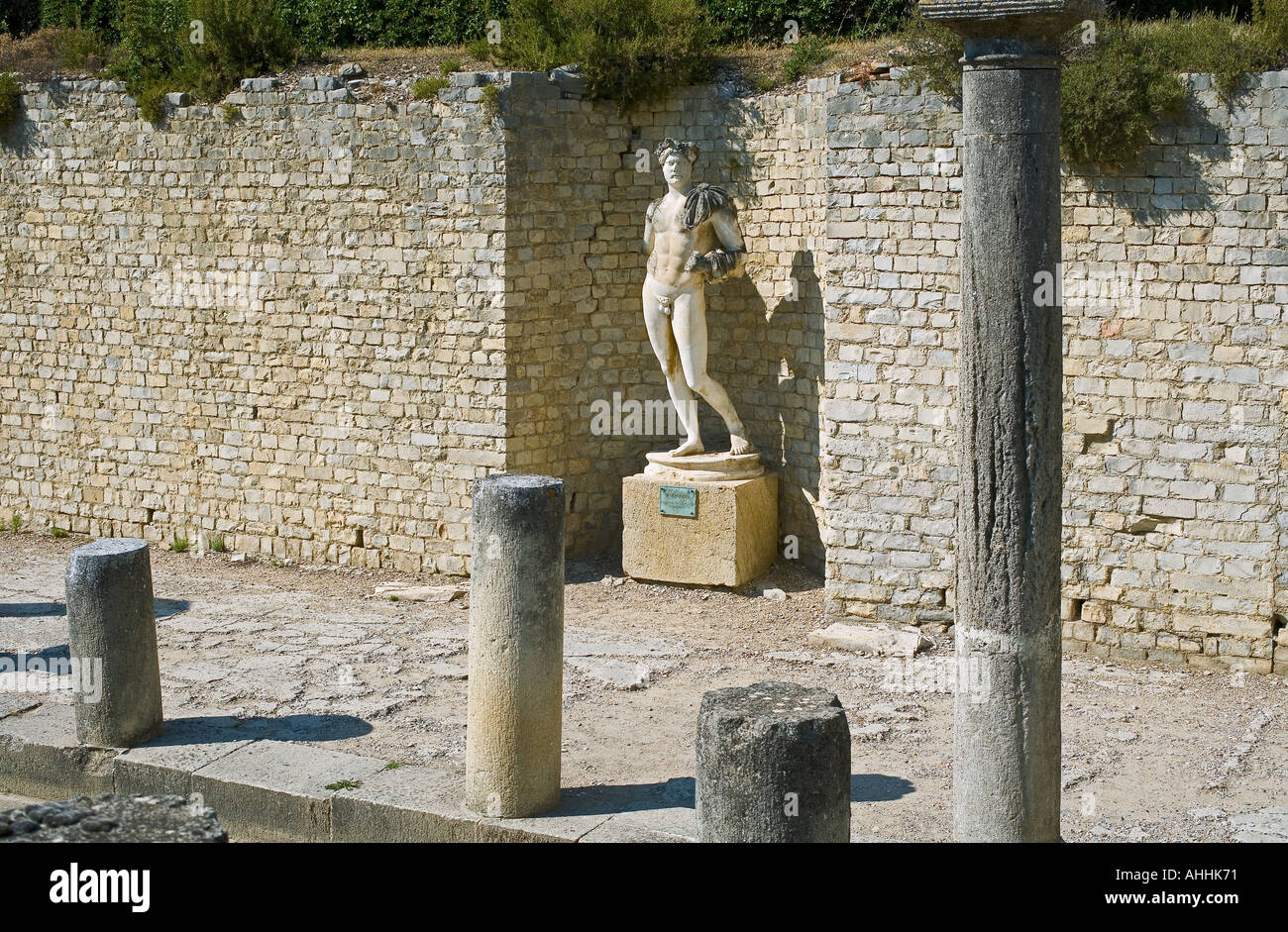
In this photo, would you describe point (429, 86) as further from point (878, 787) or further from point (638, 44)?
point (878, 787)

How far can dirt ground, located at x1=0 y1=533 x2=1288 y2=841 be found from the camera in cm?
770

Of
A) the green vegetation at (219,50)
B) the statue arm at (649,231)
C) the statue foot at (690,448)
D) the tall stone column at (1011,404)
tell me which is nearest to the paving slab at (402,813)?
the tall stone column at (1011,404)

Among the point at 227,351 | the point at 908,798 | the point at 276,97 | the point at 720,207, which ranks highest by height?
the point at 276,97

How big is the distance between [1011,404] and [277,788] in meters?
3.97

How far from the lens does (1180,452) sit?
9.41 meters

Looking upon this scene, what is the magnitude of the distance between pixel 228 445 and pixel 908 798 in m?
7.18

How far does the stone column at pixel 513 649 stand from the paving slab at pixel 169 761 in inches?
59.7

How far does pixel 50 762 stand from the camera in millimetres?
7934

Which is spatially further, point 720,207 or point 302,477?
point 302,477

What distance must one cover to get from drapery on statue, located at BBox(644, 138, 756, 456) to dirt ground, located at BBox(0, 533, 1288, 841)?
4.59ft

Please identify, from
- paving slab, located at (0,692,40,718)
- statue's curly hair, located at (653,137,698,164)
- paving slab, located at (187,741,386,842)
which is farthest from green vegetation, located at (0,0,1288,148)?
paving slab, located at (187,741,386,842)

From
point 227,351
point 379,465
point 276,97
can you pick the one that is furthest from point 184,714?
point 276,97

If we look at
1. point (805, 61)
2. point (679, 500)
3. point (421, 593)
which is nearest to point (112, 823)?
point (421, 593)

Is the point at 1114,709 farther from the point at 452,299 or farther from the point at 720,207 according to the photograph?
the point at 452,299
